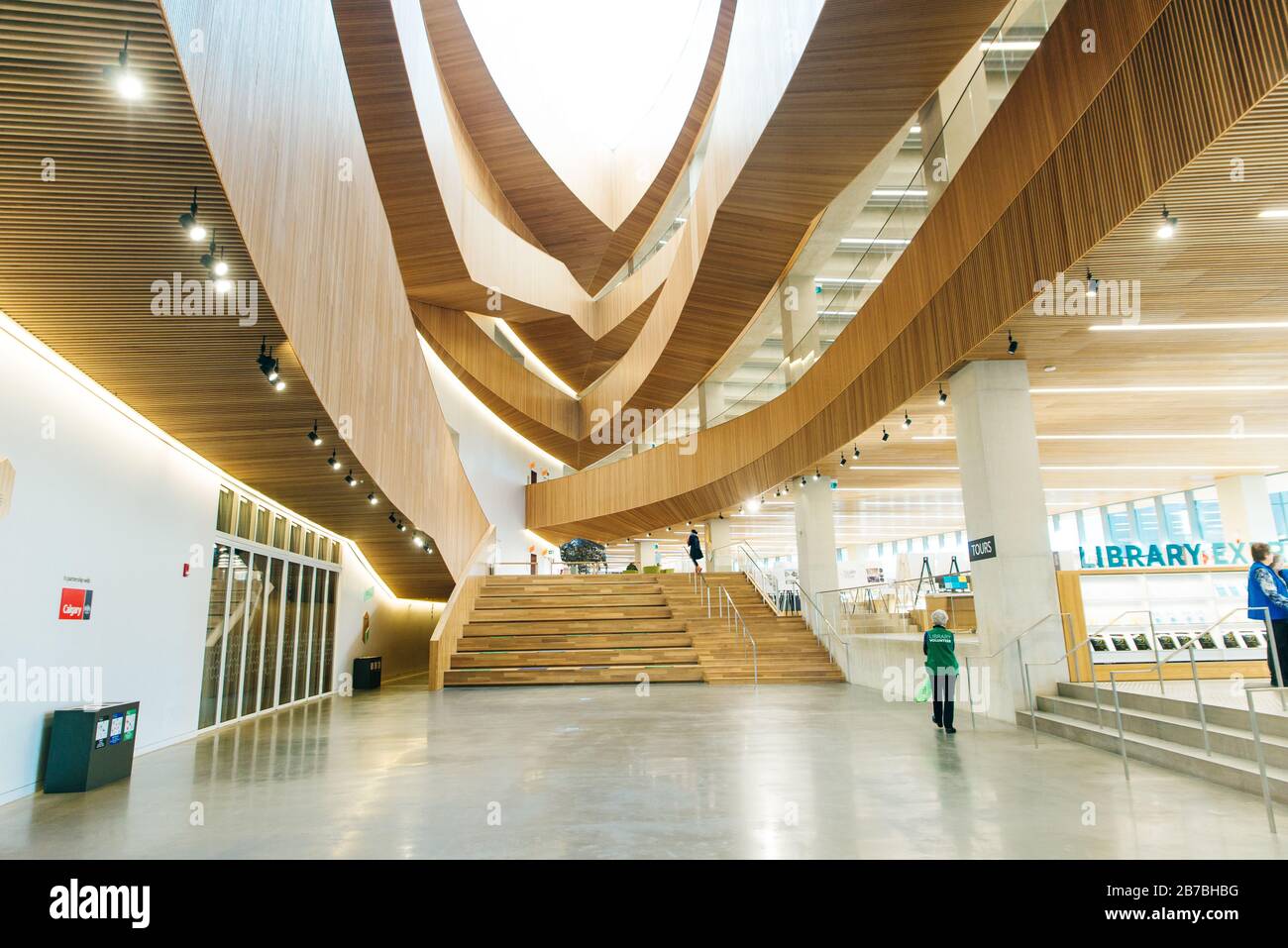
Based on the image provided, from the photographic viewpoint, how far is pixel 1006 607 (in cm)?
842

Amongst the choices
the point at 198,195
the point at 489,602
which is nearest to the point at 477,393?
the point at 489,602

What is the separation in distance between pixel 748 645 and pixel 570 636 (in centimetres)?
364

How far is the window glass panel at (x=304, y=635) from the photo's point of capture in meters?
12.5

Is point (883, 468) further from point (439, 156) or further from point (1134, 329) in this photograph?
point (439, 156)

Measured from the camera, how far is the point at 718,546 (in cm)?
2297

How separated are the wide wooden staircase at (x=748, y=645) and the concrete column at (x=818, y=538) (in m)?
1.01

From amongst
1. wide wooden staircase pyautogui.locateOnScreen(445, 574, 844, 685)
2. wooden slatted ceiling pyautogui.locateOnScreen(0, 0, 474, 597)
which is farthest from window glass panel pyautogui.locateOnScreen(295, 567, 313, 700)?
wooden slatted ceiling pyautogui.locateOnScreen(0, 0, 474, 597)

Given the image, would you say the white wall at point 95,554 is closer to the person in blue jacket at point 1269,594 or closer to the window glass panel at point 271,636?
the window glass panel at point 271,636

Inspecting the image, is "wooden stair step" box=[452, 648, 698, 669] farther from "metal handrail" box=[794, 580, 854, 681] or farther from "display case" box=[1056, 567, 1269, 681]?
"display case" box=[1056, 567, 1269, 681]

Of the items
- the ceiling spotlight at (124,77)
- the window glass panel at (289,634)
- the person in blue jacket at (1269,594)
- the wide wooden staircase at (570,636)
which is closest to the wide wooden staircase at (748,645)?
the wide wooden staircase at (570,636)

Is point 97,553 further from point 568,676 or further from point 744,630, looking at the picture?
point 744,630

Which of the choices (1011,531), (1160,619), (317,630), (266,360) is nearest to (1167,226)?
(1011,531)

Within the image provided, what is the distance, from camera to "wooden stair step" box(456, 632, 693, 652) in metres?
15.3

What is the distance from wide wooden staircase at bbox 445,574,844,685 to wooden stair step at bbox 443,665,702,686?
→ 18 mm
